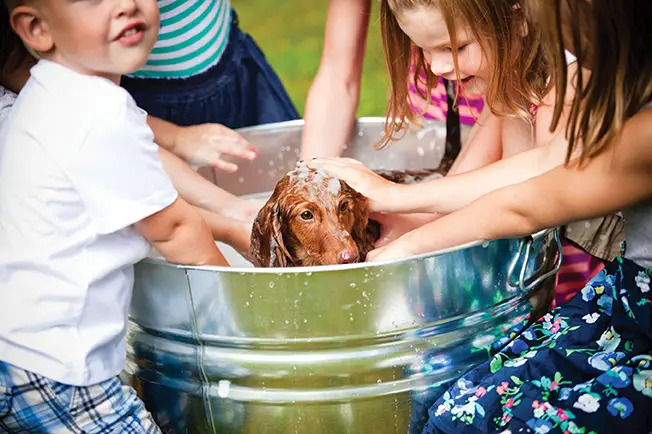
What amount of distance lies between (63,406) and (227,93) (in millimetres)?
1325

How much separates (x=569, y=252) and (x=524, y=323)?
663mm


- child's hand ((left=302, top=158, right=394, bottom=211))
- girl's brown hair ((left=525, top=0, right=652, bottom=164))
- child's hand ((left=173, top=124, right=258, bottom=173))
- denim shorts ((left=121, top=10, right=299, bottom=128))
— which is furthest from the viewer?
denim shorts ((left=121, top=10, right=299, bottom=128))

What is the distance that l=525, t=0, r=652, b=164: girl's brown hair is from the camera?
1405mm

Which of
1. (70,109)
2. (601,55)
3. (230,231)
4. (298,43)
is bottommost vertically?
(298,43)

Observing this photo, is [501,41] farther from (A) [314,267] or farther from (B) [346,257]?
(A) [314,267]

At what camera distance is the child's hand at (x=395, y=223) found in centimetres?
205

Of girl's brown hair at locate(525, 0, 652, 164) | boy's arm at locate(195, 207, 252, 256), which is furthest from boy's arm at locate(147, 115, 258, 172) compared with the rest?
girl's brown hair at locate(525, 0, 652, 164)

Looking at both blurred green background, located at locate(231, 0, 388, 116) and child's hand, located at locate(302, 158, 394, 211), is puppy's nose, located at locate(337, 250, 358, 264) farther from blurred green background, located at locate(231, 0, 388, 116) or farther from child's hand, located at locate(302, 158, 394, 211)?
blurred green background, located at locate(231, 0, 388, 116)

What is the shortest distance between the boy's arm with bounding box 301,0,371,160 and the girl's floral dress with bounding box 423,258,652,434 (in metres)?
0.87

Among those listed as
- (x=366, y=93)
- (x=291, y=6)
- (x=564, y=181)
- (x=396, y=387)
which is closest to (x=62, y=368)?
(x=396, y=387)

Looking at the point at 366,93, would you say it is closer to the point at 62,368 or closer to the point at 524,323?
the point at 524,323

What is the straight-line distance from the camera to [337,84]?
2490 millimetres

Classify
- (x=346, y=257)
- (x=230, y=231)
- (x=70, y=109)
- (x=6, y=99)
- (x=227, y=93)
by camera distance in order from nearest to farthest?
(x=70, y=109) → (x=346, y=257) → (x=6, y=99) → (x=230, y=231) → (x=227, y=93)

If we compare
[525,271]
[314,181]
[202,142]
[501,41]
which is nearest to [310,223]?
[314,181]
